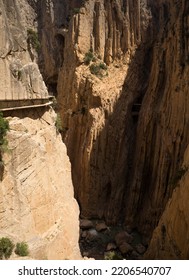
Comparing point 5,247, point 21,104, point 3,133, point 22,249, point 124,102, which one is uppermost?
point 21,104

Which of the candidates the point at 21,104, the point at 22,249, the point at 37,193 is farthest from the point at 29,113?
the point at 22,249

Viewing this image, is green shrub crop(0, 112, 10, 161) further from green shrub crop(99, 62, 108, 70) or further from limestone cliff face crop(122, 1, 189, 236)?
green shrub crop(99, 62, 108, 70)

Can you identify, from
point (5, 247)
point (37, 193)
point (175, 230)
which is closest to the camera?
point (5, 247)

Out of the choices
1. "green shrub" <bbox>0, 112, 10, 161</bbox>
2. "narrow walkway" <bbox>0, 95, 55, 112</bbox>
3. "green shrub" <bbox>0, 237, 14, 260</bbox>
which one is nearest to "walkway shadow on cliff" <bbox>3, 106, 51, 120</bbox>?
"narrow walkway" <bbox>0, 95, 55, 112</bbox>

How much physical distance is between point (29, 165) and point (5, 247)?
3.01m

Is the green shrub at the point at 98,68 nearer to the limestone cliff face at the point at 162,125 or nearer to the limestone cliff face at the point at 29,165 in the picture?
the limestone cliff face at the point at 162,125

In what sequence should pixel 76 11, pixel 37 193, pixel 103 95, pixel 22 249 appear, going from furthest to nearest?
pixel 76 11 → pixel 103 95 → pixel 37 193 → pixel 22 249

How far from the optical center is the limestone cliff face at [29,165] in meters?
11.7

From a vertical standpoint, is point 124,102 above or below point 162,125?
above

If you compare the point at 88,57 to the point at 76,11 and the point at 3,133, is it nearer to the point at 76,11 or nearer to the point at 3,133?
the point at 76,11

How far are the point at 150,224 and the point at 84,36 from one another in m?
16.3

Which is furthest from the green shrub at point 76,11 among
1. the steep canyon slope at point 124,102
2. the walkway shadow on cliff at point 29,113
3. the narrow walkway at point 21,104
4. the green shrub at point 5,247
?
the green shrub at point 5,247

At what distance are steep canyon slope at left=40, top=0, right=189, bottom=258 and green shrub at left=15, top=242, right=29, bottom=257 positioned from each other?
14689 millimetres

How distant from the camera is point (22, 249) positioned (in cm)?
1111
